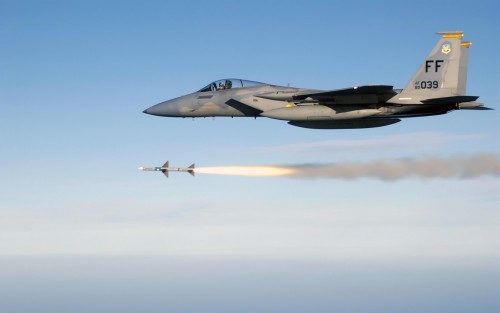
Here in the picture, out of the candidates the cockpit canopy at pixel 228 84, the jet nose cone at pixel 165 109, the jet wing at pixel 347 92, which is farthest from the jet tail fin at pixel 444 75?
the jet nose cone at pixel 165 109

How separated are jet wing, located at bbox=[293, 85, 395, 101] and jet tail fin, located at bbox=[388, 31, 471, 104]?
3.87 feet

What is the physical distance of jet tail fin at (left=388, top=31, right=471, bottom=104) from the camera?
40625mm

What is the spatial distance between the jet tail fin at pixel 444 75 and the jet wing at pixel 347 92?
1179 millimetres

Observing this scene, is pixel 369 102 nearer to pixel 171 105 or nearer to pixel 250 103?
pixel 250 103

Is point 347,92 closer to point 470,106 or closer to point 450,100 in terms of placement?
point 450,100

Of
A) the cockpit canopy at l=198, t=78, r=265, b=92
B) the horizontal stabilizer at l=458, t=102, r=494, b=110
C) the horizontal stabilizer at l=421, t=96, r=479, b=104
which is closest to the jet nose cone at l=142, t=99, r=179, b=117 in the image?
the cockpit canopy at l=198, t=78, r=265, b=92

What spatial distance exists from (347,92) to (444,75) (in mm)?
5039

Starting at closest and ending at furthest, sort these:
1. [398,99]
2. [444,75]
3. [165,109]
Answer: [398,99] < [444,75] < [165,109]

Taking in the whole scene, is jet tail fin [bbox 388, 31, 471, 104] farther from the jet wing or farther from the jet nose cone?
the jet nose cone

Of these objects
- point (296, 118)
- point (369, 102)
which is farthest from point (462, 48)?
point (296, 118)

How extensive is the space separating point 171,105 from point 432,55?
44.8ft

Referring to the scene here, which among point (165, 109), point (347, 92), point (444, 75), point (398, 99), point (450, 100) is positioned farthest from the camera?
point (165, 109)

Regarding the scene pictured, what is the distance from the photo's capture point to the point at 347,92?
3984 centimetres

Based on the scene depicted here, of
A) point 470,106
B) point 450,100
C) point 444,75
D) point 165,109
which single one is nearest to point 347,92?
point 450,100
